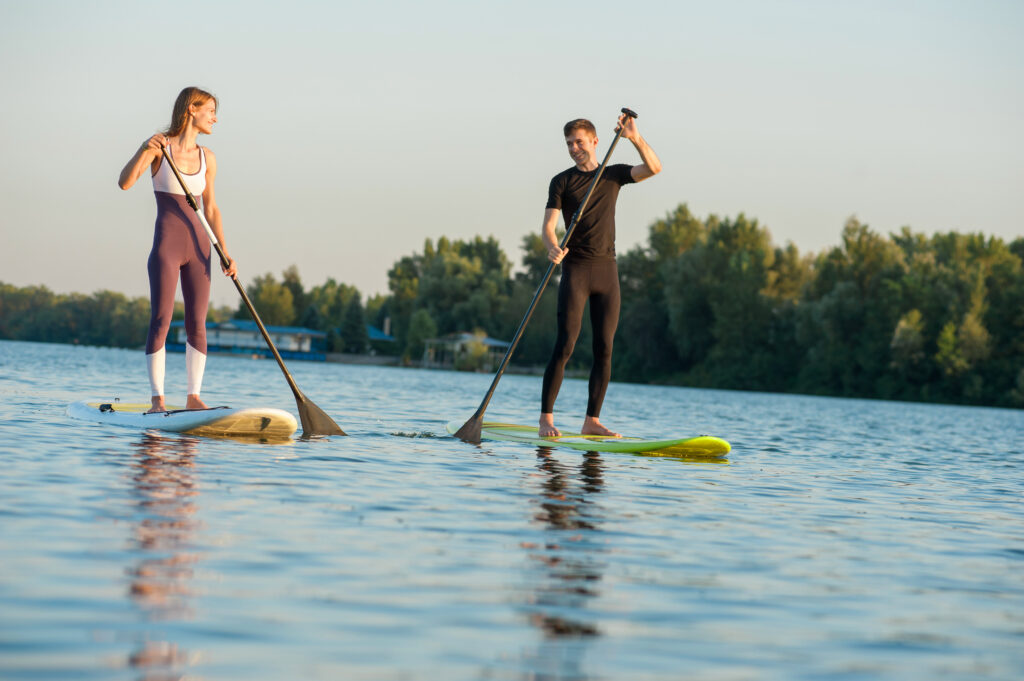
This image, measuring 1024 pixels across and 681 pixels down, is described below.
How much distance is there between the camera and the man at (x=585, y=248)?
8.66m

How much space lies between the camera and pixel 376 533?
4535 millimetres

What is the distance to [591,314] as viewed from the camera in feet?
28.2

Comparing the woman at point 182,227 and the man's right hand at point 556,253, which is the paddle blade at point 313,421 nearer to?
the woman at point 182,227

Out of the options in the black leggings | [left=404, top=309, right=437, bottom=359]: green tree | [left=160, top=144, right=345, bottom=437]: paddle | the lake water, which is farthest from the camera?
[left=404, top=309, right=437, bottom=359]: green tree

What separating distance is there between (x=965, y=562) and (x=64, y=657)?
3.81 m

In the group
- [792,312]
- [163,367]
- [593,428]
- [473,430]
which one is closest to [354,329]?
[792,312]

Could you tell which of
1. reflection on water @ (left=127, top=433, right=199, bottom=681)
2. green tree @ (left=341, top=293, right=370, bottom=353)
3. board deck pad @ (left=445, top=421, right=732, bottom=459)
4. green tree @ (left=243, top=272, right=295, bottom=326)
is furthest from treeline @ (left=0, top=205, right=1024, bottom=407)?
reflection on water @ (left=127, top=433, right=199, bottom=681)

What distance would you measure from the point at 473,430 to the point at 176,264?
2786 millimetres

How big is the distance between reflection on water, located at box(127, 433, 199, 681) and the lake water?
12mm

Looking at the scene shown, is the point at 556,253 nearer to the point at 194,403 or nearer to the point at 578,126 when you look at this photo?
the point at 578,126

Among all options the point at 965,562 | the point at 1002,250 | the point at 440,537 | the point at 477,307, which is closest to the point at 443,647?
the point at 440,537

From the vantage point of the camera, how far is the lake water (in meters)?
2.85

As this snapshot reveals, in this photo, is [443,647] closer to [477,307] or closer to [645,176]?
[645,176]

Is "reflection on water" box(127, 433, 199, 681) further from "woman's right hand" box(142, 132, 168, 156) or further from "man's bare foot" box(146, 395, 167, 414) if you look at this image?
"woman's right hand" box(142, 132, 168, 156)
